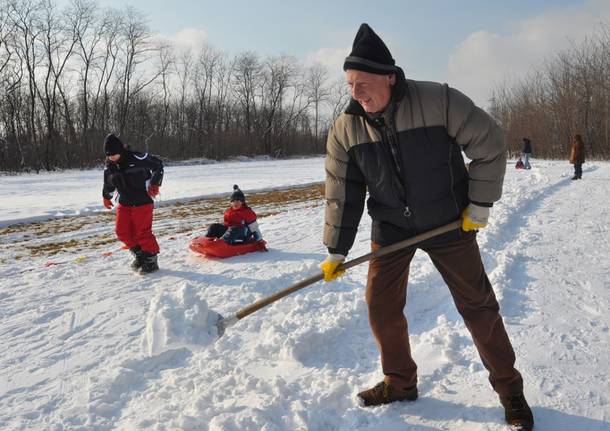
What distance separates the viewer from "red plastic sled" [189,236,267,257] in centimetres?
621

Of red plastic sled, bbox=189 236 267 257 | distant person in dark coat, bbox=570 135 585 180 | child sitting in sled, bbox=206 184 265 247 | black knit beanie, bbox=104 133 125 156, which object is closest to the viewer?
black knit beanie, bbox=104 133 125 156

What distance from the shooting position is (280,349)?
3.37m

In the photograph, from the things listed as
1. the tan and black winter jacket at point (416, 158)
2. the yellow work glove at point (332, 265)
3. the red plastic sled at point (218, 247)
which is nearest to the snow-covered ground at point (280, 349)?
the red plastic sled at point (218, 247)

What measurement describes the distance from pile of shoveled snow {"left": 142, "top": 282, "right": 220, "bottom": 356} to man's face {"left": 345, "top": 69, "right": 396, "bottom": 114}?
5.75ft

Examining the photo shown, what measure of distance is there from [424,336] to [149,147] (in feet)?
136

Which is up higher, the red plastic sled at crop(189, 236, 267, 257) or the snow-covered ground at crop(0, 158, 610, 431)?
Answer: the red plastic sled at crop(189, 236, 267, 257)

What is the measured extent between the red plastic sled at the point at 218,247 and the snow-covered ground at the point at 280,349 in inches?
19.8

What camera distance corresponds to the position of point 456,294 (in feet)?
7.68

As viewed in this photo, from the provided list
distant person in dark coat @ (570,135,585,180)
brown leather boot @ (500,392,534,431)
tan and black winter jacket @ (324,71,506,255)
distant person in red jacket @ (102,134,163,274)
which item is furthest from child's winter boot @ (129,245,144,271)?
distant person in dark coat @ (570,135,585,180)

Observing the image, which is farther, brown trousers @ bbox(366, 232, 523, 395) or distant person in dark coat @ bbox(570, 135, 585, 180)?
distant person in dark coat @ bbox(570, 135, 585, 180)

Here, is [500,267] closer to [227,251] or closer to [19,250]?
Answer: [227,251]

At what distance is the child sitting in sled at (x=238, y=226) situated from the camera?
643cm

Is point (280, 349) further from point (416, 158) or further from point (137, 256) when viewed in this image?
point (137, 256)

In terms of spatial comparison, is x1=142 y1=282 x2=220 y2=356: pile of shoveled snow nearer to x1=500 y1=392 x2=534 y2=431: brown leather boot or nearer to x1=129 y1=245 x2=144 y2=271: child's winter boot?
x1=500 y1=392 x2=534 y2=431: brown leather boot
